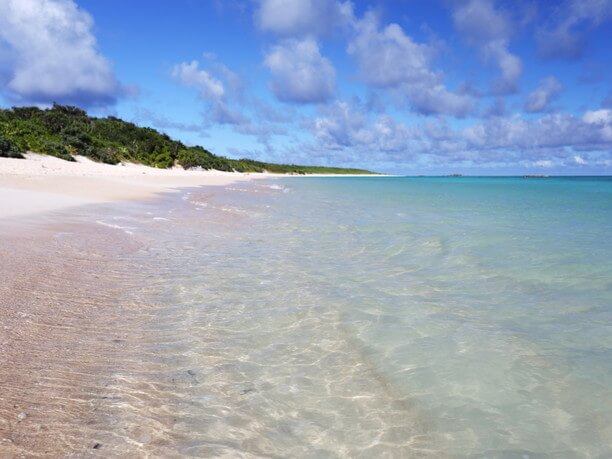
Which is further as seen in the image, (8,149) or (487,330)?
(8,149)

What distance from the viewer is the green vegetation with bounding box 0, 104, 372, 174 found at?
40.3 meters

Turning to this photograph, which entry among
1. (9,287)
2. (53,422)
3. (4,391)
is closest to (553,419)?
(53,422)

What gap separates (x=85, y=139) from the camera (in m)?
51.3

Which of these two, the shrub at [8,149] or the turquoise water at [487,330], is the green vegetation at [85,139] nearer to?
the shrub at [8,149]

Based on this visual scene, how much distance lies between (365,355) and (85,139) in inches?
2151

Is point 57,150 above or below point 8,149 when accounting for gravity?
above

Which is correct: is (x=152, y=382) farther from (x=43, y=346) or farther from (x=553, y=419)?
(x=553, y=419)

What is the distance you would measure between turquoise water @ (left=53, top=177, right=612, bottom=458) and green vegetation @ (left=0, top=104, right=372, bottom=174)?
33592 millimetres

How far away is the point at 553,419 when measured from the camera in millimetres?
3504

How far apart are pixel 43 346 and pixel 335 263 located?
551 cm

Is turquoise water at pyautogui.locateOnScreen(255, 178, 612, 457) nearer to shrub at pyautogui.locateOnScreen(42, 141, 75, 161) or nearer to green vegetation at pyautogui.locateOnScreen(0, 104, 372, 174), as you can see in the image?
green vegetation at pyautogui.locateOnScreen(0, 104, 372, 174)

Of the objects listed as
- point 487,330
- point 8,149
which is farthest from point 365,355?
point 8,149

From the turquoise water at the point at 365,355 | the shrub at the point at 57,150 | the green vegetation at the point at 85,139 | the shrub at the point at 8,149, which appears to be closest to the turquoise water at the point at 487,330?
the turquoise water at the point at 365,355

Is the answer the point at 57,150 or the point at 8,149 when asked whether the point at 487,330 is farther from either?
the point at 57,150
